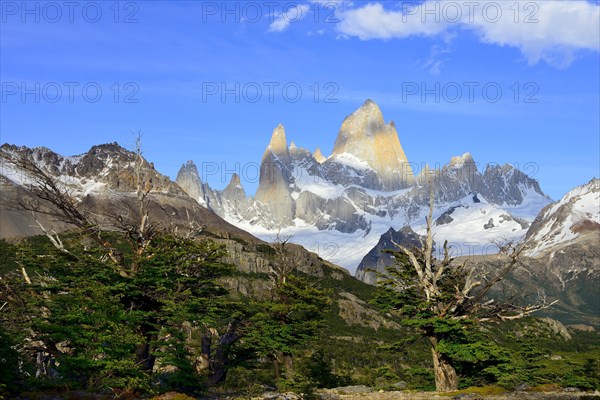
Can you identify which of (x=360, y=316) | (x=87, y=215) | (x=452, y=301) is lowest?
(x=360, y=316)

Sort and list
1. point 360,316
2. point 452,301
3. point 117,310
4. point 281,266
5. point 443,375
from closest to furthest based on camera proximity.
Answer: point 117,310
point 443,375
point 452,301
point 281,266
point 360,316

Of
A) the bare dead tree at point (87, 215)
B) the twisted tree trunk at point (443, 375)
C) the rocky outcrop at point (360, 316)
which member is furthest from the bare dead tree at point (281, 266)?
the rocky outcrop at point (360, 316)

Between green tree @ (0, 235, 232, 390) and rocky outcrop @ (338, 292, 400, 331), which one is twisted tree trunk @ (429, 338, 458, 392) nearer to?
green tree @ (0, 235, 232, 390)

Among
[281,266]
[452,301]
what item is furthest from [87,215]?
[452,301]

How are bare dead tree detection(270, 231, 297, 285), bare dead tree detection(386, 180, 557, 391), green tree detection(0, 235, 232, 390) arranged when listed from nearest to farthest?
green tree detection(0, 235, 232, 390) < bare dead tree detection(386, 180, 557, 391) < bare dead tree detection(270, 231, 297, 285)

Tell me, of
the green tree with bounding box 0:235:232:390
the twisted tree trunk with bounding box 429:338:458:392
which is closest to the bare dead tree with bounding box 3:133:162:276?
the green tree with bounding box 0:235:232:390

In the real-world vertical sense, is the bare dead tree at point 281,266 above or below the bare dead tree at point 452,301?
above

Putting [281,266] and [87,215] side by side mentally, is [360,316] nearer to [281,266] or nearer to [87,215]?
[281,266]

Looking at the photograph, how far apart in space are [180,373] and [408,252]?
56.3 feet

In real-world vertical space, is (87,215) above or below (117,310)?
above

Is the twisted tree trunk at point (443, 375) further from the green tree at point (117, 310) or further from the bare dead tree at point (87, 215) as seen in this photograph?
the bare dead tree at point (87, 215)

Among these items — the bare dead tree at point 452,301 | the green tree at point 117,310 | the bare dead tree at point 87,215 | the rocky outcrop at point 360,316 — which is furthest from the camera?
the rocky outcrop at point 360,316

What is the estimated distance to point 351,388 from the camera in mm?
45875

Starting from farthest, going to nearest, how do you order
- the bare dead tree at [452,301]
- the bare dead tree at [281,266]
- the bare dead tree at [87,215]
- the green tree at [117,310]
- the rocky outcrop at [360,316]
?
1. the rocky outcrop at [360,316]
2. the bare dead tree at [281,266]
3. the bare dead tree at [452,301]
4. the bare dead tree at [87,215]
5. the green tree at [117,310]
